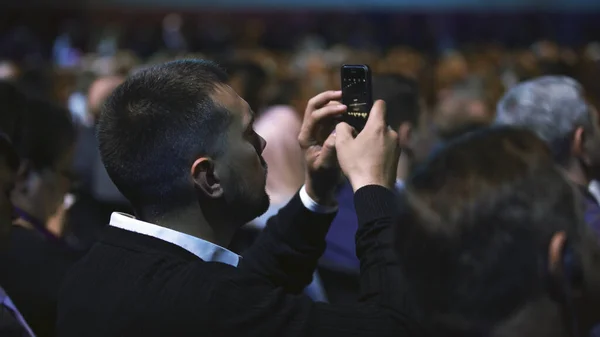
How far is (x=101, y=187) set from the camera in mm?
4668

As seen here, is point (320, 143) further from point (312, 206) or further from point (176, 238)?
point (176, 238)

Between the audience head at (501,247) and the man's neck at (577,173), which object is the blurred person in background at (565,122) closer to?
the man's neck at (577,173)

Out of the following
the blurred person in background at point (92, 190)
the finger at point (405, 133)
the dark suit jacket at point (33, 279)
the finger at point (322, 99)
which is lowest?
the blurred person in background at point (92, 190)

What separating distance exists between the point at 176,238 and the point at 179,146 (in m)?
0.17

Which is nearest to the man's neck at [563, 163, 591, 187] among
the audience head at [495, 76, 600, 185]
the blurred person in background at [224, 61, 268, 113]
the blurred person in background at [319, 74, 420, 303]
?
the audience head at [495, 76, 600, 185]

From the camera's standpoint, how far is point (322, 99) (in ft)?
6.47

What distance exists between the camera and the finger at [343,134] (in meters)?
1.79

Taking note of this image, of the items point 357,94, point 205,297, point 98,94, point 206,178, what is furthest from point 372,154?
point 98,94

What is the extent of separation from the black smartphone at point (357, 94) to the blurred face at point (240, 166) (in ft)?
0.67

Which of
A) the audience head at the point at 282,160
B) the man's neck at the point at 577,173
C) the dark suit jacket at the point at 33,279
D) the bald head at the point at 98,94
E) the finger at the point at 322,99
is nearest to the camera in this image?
the finger at the point at 322,99

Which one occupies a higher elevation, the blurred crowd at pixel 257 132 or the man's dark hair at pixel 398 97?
the man's dark hair at pixel 398 97

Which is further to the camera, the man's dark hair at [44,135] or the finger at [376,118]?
the man's dark hair at [44,135]

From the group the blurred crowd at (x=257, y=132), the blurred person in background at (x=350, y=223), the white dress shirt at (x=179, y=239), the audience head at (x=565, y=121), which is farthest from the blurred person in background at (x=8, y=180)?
the audience head at (x=565, y=121)

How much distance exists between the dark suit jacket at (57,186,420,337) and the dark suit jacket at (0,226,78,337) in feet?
1.97
